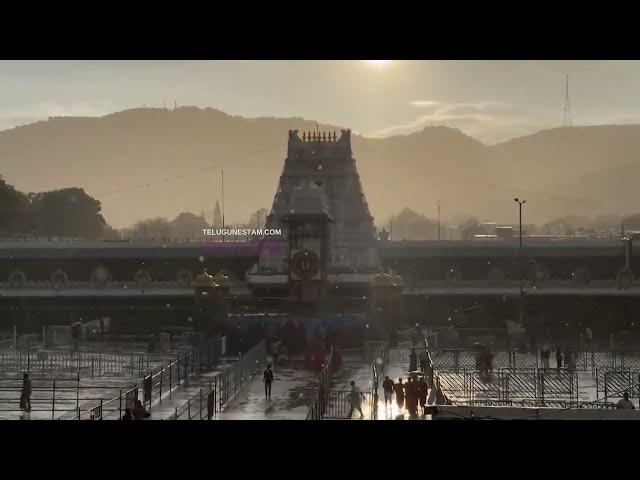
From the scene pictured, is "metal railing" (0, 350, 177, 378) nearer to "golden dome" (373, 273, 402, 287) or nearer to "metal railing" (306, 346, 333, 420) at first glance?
"metal railing" (306, 346, 333, 420)

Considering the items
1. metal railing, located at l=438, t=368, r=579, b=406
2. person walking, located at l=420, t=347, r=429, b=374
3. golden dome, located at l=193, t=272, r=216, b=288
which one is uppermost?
golden dome, located at l=193, t=272, r=216, b=288

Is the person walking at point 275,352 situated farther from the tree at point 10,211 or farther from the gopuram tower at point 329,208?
the tree at point 10,211

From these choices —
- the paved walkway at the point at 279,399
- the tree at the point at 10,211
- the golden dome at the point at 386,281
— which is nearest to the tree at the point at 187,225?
the tree at the point at 10,211

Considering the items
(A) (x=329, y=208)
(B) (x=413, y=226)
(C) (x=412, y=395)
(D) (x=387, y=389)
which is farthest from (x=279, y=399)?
(B) (x=413, y=226)

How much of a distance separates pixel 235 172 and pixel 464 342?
329 ft

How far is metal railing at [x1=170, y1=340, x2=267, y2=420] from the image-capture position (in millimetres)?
29906

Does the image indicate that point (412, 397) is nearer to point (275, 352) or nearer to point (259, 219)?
point (275, 352)

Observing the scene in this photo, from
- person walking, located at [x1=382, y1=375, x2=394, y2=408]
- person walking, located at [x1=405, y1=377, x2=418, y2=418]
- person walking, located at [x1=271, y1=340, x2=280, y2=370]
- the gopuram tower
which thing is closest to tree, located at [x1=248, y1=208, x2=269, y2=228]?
the gopuram tower

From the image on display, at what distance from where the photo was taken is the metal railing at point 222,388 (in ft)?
98.1

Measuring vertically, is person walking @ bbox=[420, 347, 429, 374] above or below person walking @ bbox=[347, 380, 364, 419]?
above

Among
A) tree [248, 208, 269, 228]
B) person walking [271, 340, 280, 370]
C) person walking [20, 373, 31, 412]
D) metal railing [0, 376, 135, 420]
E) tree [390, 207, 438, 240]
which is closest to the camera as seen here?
metal railing [0, 376, 135, 420]

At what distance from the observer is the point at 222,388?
1334 inches

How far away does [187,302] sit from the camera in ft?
205
